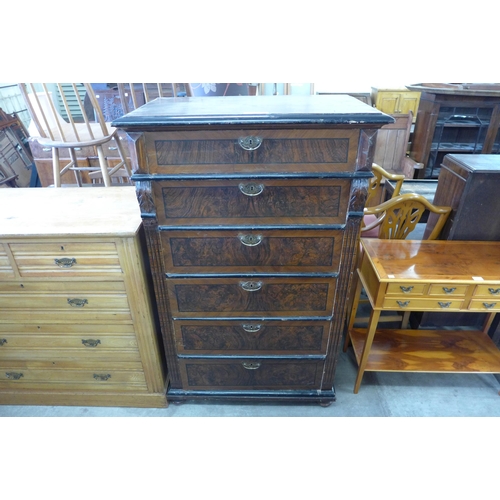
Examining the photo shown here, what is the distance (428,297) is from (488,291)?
0.25 m

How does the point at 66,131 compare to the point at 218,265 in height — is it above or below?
above

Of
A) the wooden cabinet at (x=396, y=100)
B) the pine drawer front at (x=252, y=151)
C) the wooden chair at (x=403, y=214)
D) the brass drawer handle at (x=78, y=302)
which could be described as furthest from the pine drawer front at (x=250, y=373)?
the wooden cabinet at (x=396, y=100)

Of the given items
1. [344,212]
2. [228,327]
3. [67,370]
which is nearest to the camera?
[344,212]

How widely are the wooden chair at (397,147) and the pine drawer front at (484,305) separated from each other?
2.69 metres

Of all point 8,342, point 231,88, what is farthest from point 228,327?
point 231,88

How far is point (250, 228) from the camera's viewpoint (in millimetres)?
1174

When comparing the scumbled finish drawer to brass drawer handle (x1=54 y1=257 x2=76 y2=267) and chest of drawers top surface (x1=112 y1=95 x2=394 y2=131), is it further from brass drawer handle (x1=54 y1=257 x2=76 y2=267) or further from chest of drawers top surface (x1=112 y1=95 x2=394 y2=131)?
chest of drawers top surface (x1=112 y1=95 x2=394 y2=131)

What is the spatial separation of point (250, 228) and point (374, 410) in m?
1.15

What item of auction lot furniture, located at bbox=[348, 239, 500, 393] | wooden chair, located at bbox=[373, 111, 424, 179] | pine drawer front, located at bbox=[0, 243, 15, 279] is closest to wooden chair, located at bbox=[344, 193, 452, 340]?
auction lot furniture, located at bbox=[348, 239, 500, 393]

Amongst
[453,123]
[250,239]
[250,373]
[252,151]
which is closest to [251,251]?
[250,239]

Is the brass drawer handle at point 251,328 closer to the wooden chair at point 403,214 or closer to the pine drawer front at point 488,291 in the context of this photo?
the wooden chair at point 403,214

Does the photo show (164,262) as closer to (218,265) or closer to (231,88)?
(218,265)

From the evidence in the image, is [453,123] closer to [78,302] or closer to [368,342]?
[368,342]

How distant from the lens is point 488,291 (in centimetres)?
142
